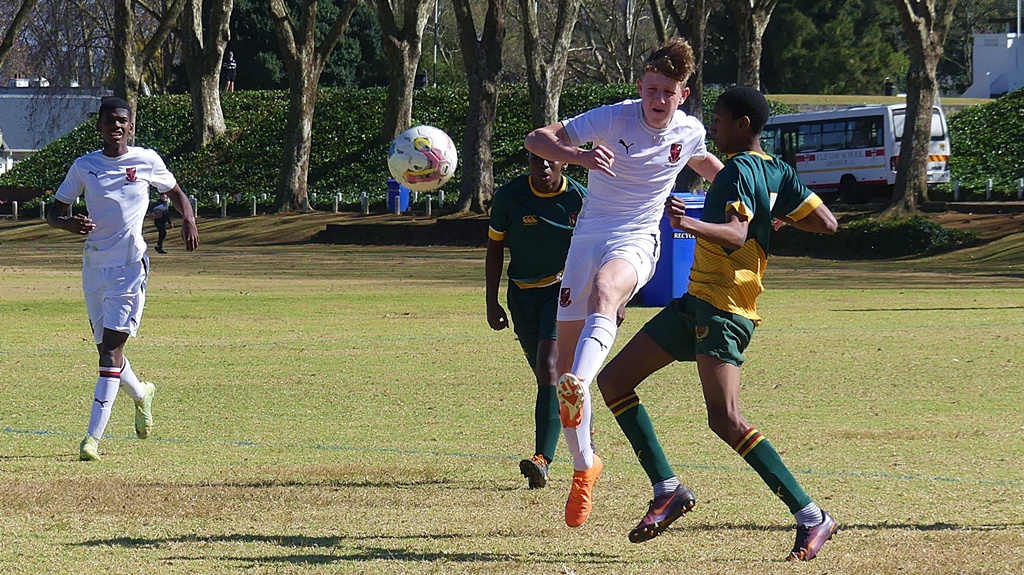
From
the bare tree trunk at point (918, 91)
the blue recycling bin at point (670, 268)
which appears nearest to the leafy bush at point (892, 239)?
the bare tree trunk at point (918, 91)

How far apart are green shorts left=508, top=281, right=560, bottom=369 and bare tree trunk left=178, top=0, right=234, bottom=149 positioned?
135ft

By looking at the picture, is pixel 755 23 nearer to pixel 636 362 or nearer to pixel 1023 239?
pixel 1023 239

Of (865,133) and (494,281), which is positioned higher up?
(494,281)

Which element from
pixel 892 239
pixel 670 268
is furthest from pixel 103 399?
pixel 892 239

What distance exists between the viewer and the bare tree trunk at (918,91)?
36.5 metres

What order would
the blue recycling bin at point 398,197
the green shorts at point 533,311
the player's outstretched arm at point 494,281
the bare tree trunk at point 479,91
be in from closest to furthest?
the green shorts at point 533,311 → the player's outstretched arm at point 494,281 → the bare tree trunk at point 479,91 → the blue recycling bin at point 398,197

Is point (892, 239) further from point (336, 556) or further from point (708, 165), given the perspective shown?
point (336, 556)

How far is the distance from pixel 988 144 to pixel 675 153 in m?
45.3

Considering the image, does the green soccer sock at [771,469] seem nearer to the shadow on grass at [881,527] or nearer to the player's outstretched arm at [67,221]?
the shadow on grass at [881,527]

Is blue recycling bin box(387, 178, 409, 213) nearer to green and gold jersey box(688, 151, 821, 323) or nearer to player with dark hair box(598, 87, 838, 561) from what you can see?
player with dark hair box(598, 87, 838, 561)

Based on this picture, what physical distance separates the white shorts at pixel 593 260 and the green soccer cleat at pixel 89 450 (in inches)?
121

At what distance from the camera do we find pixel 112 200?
29.0 feet

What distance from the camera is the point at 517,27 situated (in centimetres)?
7338

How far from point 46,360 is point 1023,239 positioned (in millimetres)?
25508
